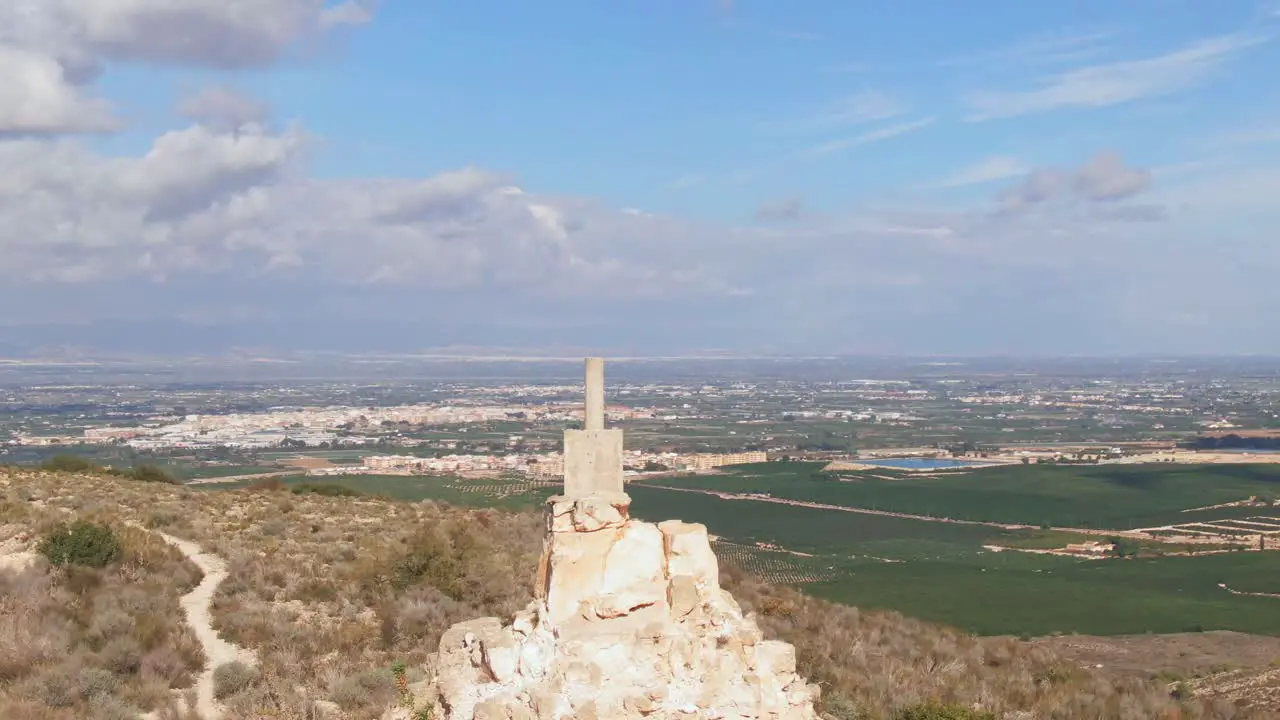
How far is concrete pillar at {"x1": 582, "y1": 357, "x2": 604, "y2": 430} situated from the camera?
35.1 feet

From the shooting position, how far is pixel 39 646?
12594 millimetres

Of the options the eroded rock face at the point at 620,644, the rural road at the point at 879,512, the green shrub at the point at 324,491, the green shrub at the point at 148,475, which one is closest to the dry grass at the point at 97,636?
the eroded rock face at the point at 620,644

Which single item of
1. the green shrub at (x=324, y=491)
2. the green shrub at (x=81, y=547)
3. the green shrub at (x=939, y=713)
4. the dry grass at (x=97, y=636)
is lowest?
the green shrub at (x=939, y=713)

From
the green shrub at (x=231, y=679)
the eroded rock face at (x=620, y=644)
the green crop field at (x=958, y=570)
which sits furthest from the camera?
the green crop field at (x=958, y=570)

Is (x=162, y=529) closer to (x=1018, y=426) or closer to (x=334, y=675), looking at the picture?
(x=334, y=675)

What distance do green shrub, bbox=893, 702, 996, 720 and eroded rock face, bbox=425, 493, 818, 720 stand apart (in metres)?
4.06

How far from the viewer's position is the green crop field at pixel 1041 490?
68.6 m

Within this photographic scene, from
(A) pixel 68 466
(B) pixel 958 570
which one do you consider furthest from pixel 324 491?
(B) pixel 958 570

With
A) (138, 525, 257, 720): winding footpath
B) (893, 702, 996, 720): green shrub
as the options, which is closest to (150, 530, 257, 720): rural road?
(138, 525, 257, 720): winding footpath

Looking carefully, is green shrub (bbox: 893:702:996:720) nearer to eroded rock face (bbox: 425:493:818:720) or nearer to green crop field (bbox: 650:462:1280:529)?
eroded rock face (bbox: 425:493:818:720)

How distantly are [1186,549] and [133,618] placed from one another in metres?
55.2

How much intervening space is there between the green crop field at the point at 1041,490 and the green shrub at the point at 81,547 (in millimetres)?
60340

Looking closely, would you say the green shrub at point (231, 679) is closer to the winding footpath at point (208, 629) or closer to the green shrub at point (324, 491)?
the winding footpath at point (208, 629)

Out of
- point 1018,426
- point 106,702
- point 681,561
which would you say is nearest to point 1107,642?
point 681,561
